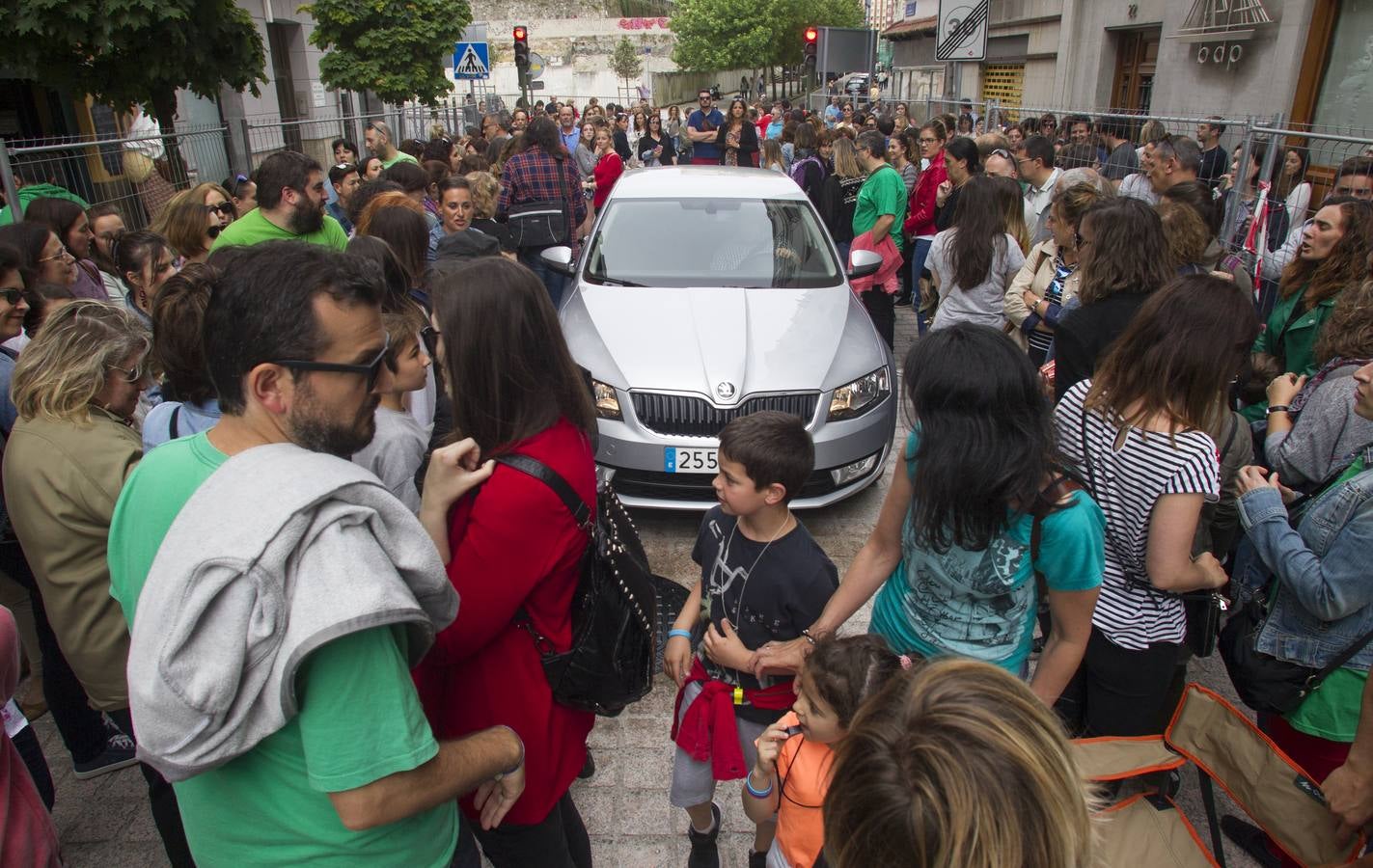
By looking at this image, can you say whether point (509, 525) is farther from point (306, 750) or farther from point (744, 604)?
point (744, 604)

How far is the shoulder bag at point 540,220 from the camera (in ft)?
25.4

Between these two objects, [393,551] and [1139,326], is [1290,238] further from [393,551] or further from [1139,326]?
[393,551]

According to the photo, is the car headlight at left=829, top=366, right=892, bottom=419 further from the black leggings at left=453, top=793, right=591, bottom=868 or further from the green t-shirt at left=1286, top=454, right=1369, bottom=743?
the black leggings at left=453, top=793, right=591, bottom=868

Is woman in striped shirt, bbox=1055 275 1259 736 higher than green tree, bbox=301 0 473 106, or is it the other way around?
green tree, bbox=301 0 473 106

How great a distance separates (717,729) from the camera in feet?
7.80

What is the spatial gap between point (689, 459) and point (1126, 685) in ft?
7.71

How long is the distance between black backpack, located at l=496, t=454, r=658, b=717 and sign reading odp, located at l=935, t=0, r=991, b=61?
14.2 meters

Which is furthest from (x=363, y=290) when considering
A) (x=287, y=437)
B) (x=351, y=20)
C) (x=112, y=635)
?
(x=351, y=20)

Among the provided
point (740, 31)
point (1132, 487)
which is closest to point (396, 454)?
point (1132, 487)

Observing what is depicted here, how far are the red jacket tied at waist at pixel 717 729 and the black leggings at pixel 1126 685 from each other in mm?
955

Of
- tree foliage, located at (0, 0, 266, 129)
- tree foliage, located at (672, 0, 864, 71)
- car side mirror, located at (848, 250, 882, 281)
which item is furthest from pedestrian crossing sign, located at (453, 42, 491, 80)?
tree foliage, located at (672, 0, 864, 71)

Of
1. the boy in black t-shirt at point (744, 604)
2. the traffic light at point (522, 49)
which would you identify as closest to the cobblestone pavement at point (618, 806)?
the boy in black t-shirt at point (744, 604)

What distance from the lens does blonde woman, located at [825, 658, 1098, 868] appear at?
3.22ft

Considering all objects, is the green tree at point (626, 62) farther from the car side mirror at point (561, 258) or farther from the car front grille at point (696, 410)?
the car front grille at point (696, 410)
